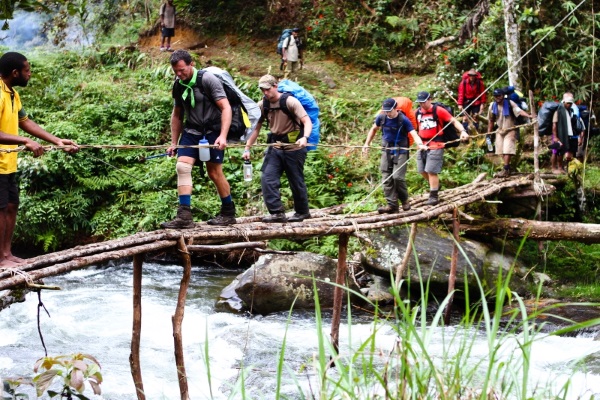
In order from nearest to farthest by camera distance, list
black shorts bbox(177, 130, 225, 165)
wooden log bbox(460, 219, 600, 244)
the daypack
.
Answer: black shorts bbox(177, 130, 225, 165), the daypack, wooden log bbox(460, 219, 600, 244)

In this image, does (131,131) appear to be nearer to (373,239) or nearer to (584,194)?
(373,239)

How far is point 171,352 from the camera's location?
8523mm

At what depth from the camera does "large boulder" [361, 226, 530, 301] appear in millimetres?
10398

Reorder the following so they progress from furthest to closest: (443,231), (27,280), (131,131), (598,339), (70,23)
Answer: (70,23) < (131,131) < (443,231) < (598,339) < (27,280)

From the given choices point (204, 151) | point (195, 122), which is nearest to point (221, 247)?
point (204, 151)

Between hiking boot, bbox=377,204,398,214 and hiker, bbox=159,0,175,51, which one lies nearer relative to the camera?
hiking boot, bbox=377,204,398,214

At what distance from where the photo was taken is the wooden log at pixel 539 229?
34.7 ft

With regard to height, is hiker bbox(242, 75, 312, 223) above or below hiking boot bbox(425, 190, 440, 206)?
above

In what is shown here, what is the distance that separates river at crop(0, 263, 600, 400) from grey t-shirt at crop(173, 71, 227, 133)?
1822 millimetres

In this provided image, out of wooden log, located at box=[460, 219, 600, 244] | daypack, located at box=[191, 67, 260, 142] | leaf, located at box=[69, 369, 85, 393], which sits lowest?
wooden log, located at box=[460, 219, 600, 244]

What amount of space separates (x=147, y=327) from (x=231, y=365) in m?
1.78

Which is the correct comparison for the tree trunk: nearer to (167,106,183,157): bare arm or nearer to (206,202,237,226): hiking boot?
(206,202,237,226): hiking boot

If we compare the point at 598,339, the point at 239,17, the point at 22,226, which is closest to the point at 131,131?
the point at 22,226

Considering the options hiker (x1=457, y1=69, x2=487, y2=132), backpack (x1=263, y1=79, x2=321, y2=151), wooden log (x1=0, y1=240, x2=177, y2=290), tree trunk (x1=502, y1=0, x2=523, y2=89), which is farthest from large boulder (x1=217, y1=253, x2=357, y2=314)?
tree trunk (x1=502, y1=0, x2=523, y2=89)
